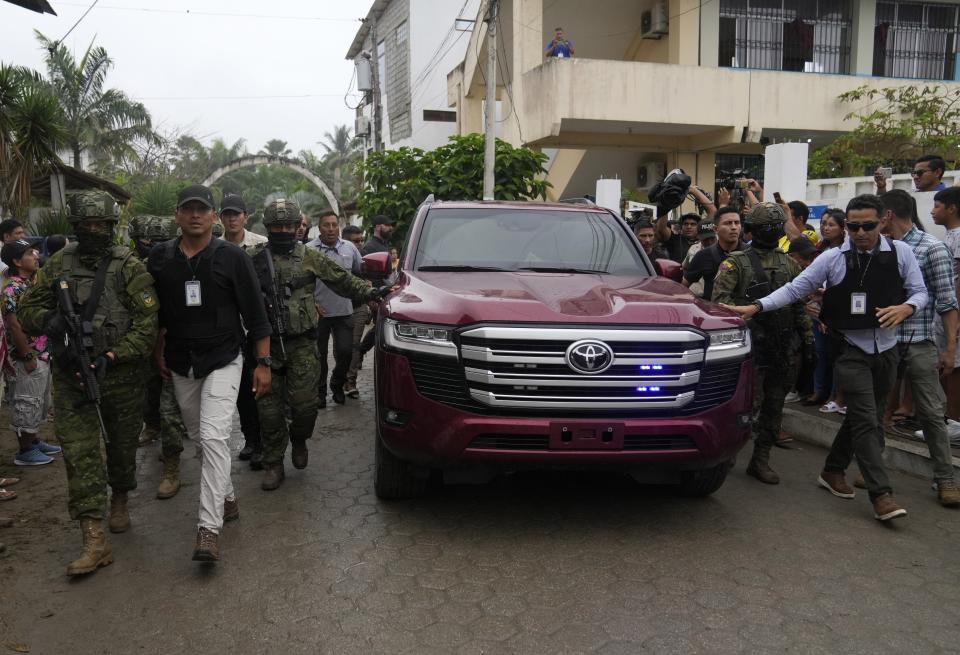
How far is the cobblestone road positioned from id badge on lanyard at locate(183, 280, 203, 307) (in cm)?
127

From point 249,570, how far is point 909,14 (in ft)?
68.0

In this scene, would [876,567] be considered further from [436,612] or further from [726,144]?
[726,144]

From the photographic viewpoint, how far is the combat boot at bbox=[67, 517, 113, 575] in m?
3.74

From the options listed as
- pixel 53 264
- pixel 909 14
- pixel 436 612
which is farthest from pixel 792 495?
pixel 909 14

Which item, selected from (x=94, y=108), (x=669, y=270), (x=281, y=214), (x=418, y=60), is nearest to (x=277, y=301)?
(x=281, y=214)

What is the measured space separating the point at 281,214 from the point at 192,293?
129 cm

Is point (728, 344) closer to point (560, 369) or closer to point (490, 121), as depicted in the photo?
point (560, 369)

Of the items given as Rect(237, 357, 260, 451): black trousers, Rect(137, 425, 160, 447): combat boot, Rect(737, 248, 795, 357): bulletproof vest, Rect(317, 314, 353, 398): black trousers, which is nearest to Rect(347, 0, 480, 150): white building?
Rect(317, 314, 353, 398): black trousers

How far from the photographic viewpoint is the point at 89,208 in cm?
385

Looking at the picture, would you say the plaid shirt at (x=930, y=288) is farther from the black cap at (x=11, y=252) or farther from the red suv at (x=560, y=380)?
the black cap at (x=11, y=252)

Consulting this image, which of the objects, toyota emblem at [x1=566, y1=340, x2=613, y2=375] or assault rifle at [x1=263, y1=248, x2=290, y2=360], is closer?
toyota emblem at [x1=566, y1=340, x2=613, y2=375]

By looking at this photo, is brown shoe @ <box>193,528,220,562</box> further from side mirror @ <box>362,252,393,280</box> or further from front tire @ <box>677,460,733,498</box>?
front tire @ <box>677,460,733,498</box>

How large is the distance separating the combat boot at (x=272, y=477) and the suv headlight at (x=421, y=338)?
1.57m

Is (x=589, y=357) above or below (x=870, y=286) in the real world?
below
